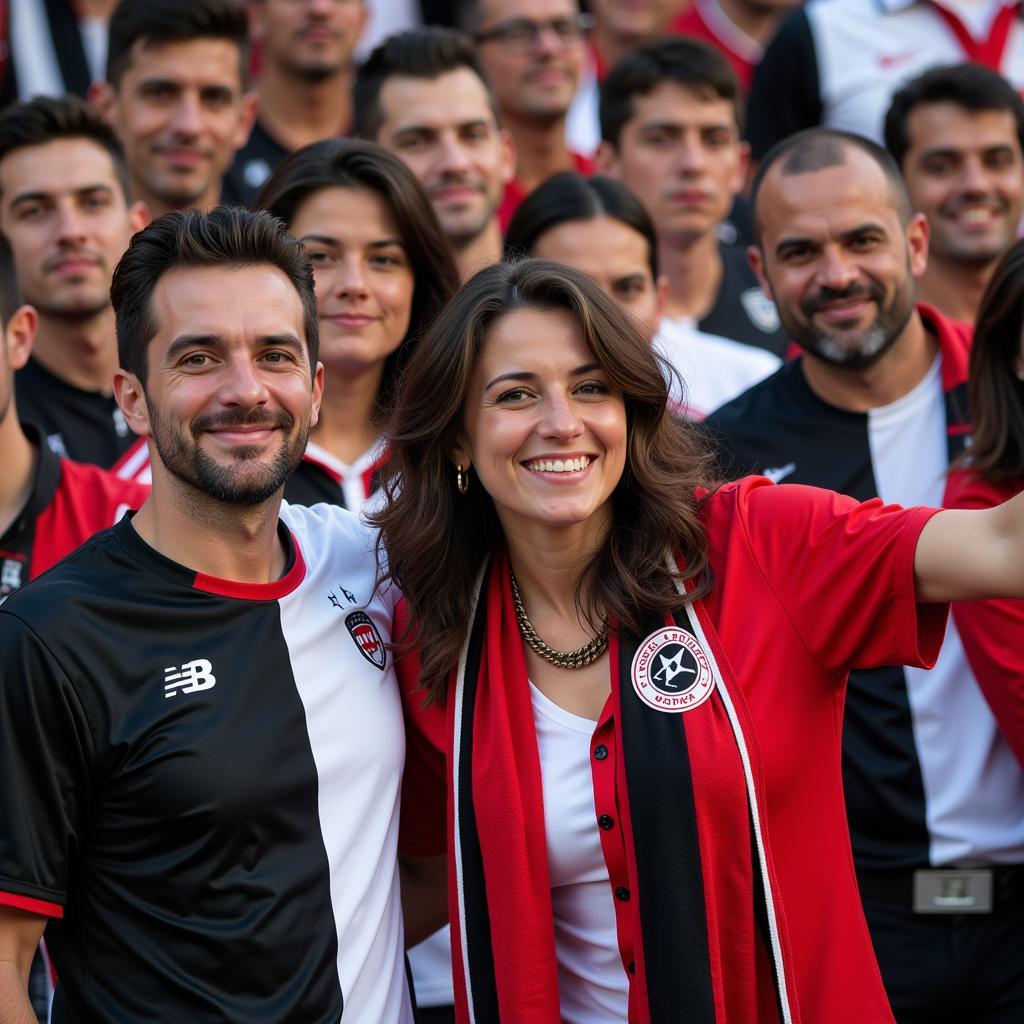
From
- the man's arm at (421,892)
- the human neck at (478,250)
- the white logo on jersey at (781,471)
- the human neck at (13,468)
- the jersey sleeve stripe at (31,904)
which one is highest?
the human neck at (478,250)

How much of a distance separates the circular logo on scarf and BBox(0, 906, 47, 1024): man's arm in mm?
1273

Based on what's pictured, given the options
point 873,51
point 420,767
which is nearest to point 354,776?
point 420,767

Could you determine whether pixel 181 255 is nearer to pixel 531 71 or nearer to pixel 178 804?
pixel 178 804

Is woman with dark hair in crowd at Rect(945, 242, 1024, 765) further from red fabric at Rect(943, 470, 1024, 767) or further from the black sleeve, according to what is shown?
the black sleeve

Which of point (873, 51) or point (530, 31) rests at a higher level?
point (530, 31)

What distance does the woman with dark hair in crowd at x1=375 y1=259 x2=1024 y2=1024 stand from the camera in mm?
3162

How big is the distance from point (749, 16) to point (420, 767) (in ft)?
19.3

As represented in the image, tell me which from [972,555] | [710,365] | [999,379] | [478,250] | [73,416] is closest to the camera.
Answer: [972,555]

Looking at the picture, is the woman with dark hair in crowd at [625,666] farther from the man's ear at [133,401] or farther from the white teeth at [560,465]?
the man's ear at [133,401]

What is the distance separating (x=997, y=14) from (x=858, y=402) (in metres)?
3.04

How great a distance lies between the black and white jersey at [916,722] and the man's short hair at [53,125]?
253 cm

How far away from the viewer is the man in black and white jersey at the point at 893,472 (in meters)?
4.16

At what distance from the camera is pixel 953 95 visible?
558 centimetres

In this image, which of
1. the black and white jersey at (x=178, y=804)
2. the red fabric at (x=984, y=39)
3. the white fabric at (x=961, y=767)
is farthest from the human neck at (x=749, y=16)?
the black and white jersey at (x=178, y=804)
